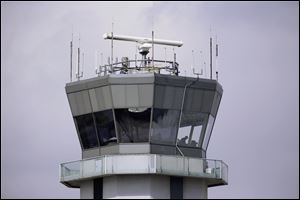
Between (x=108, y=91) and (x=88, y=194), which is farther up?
(x=108, y=91)

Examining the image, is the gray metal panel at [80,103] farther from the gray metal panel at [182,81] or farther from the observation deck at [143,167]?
the gray metal panel at [182,81]

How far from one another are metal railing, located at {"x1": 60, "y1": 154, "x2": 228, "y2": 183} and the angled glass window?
3.69 feet

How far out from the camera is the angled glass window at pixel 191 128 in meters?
80.2

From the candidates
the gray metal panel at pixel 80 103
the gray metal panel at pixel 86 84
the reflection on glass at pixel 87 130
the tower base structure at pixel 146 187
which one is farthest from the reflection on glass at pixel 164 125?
the gray metal panel at pixel 80 103

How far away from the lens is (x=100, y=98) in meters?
80.1

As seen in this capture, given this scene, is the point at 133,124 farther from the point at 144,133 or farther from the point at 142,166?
the point at 142,166

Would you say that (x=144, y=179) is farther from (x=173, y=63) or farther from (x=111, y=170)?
(x=173, y=63)

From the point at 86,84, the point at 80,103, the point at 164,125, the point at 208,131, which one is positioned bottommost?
the point at 208,131

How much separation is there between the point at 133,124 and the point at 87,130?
3169 millimetres

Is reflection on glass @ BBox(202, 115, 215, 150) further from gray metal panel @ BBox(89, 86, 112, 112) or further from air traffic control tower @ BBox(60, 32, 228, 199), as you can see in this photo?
gray metal panel @ BBox(89, 86, 112, 112)

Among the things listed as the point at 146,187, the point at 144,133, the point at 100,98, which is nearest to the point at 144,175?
the point at 146,187

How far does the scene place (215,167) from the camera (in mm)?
80750

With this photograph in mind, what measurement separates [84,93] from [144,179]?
6.14 m

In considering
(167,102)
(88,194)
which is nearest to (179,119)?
(167,102)
